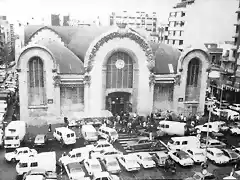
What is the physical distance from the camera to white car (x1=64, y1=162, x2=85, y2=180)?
2338 cm

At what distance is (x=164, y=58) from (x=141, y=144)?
15.6 meters

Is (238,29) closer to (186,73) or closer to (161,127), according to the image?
(186,73)

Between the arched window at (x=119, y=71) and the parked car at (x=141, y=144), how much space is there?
10300 millimetres

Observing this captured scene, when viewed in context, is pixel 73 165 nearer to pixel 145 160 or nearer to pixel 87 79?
pixel 145 160

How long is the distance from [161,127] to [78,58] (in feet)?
47.9

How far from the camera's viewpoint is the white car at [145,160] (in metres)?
Answer: 26.4

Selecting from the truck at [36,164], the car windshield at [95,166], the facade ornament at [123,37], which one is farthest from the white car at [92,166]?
the facade ornament at [123,37]

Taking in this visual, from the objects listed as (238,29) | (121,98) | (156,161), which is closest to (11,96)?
(121,98)

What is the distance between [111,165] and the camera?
995 inches

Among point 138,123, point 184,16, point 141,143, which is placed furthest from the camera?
point 184,16

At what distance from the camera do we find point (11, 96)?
158 ft

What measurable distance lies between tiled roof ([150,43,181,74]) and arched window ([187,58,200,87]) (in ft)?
6.95

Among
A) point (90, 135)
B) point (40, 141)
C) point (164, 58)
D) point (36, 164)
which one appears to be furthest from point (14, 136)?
point (164, 58)

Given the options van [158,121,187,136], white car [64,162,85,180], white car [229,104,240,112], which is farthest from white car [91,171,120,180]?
white car [229,104,240,112]
